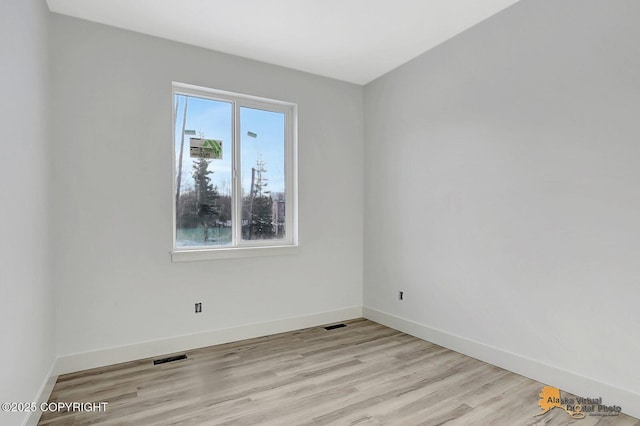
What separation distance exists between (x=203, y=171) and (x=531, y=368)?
3251 millimetres

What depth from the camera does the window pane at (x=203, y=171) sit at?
10.7 ft

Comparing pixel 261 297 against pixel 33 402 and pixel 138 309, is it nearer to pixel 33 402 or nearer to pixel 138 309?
pixel 138 309

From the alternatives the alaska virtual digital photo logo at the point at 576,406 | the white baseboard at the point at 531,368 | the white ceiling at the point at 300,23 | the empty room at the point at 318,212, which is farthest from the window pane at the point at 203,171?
the alaska virtual digital photo logo at the point at 576,406

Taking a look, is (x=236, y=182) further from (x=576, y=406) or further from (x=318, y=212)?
(x=576, y=406)

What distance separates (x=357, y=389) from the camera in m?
2.42

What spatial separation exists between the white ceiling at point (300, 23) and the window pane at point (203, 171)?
0.63 meters

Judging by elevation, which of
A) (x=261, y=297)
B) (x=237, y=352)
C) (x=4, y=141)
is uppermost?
(x=4, y=141)

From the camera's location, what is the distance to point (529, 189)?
2.57 metres

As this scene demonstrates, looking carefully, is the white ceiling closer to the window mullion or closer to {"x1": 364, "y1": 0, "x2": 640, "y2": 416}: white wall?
{"x1": 364, "y1": 0, "x2": 640, "y2": 416}: white wall

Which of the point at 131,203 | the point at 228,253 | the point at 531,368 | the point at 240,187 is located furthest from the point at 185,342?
the point at 531,368

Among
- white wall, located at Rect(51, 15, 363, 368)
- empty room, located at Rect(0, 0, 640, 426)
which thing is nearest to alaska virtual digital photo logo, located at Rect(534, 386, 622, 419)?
empty room, located at Rect(0, 0, 640, 426)

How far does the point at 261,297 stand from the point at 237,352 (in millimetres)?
610

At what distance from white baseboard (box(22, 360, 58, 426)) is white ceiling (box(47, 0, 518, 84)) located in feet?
8.94

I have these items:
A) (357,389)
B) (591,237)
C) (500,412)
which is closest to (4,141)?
(357,389)
